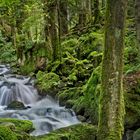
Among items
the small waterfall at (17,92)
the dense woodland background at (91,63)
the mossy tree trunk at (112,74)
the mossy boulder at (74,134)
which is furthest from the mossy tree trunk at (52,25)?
the mossy tree trunk at (112,74)

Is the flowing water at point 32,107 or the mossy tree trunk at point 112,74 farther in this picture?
the flowing water at point 32,107

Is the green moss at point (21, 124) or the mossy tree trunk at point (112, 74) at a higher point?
the mossy tree trunk at point (112, 74)

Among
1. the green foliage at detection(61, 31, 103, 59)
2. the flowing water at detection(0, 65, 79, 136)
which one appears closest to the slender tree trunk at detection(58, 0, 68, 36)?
the green foliage at detection(61, 31, 103, 59)

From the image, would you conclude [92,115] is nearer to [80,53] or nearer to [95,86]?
[95,86]

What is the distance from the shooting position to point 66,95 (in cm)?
1246

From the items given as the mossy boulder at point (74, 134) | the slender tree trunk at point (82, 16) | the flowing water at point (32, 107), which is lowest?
the flowing water at point (32, 107)

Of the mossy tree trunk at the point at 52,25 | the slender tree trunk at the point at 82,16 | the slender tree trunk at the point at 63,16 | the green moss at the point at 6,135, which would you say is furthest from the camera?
the slender tree trunk at the point at 82,16

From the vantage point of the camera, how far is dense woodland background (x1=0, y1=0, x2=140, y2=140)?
6262 mm

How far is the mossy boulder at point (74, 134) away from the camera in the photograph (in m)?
7.16

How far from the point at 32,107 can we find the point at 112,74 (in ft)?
22.9

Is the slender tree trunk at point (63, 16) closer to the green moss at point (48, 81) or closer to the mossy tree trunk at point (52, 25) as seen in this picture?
the mossy tree trunk at point (52, 25)

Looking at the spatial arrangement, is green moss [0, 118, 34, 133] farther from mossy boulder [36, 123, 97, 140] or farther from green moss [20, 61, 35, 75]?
green moss [20, 61, 35, 75]

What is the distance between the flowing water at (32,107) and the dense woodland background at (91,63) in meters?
0.35

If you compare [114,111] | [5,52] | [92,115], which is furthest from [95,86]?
[5,52]
